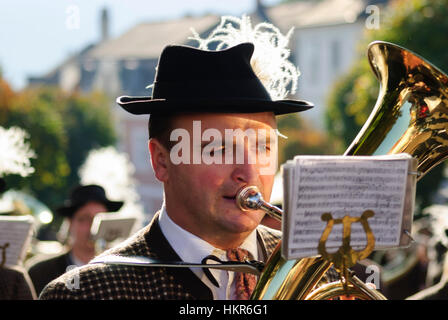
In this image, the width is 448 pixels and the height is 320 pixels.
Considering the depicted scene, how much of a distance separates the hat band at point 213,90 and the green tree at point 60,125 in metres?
13.3

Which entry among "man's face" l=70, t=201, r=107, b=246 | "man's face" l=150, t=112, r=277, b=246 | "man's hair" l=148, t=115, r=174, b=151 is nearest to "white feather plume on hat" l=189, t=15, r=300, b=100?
"man's face" l=150, t=112, r=277, b=246

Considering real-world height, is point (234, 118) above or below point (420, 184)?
above

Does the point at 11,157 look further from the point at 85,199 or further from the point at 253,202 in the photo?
the point at 253,202

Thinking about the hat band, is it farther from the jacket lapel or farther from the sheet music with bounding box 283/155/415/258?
the sheet music with bounding box 283/155/415/258

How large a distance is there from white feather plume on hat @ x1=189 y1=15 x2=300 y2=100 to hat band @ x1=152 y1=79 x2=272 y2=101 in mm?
129

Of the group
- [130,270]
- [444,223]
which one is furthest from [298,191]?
[444,223]

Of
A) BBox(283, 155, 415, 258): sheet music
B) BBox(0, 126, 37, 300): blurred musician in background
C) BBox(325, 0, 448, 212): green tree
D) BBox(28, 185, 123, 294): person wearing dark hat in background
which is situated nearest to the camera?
BBox(283, 155, 415, 258): sheet music

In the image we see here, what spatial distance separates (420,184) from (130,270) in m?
15.5

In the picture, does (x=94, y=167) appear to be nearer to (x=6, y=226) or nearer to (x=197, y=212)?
(x=6, y=226)

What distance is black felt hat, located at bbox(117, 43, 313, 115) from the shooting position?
270cm

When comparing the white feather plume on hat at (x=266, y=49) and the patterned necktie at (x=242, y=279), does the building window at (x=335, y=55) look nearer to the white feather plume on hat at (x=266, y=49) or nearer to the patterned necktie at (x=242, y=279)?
the white feather plume on hat at (x=266, y=49)

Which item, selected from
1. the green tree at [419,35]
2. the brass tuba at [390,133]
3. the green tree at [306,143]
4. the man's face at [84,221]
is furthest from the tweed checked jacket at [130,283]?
the green tree at [306,143]

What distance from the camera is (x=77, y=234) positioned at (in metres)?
6.21

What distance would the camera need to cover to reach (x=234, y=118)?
269 cm
